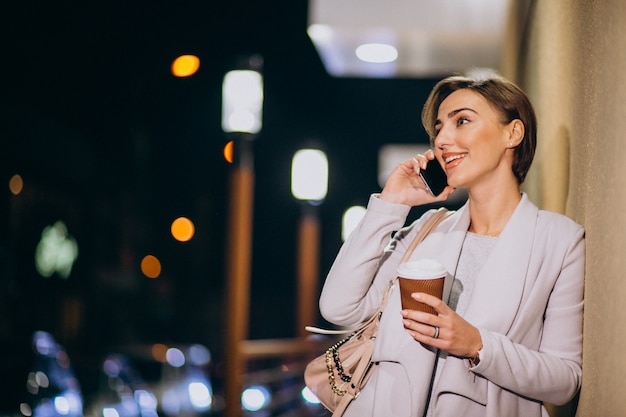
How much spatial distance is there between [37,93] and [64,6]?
5276mm

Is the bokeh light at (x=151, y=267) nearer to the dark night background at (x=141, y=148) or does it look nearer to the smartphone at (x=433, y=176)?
the dark night background at (x=141, y=148)

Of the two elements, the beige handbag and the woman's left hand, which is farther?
the beige handbag

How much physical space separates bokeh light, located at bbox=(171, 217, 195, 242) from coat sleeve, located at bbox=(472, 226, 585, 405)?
40226 mm

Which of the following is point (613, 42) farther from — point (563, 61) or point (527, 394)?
point (527, 394)

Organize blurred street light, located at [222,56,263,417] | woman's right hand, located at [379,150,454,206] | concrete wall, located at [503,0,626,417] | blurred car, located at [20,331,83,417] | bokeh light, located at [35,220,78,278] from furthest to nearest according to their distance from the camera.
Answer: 1. bokeh light, located at [35,220,78,278]
2. blurred street light, located at [222,56,263,417]
3. blurred car, located at [20,331,83,417]
4. woman's right hand, located at [379,150,454,206]
5. concrete wall, located at [503,0,626,417]

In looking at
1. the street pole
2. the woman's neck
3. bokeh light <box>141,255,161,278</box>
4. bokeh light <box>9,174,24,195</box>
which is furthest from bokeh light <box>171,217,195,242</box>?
the woman's neck

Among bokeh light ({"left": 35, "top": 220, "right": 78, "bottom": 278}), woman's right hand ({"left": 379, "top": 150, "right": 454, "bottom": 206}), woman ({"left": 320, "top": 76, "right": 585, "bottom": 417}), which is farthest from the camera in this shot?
bokeh light ({"left": 35, "top": 220, "right": 78, "bottom": 278})

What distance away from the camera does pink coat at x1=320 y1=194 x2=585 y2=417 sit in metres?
2.10

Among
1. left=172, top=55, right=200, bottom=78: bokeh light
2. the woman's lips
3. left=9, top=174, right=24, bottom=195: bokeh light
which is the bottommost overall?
the woman's lips

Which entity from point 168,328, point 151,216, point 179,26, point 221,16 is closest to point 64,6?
point 179,26

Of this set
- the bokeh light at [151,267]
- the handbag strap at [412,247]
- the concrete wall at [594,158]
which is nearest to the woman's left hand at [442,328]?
the concrete wall at [594,158]

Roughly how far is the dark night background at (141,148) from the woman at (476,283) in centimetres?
608

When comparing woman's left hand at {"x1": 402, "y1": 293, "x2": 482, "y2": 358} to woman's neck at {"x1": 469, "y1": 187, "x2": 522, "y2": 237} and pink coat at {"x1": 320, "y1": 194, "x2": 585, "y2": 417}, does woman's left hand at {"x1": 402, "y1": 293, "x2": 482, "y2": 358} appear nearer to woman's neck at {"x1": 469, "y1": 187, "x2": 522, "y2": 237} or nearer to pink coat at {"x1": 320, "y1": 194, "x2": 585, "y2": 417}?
pink coat at {"x1": 320, "y1": 194, "x2": 585, "y2": 417}

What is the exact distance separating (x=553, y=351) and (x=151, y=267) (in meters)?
42.0
